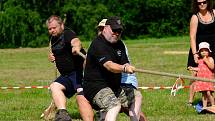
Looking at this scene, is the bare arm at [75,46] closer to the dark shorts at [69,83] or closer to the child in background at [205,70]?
the dark shorts at [69,83]

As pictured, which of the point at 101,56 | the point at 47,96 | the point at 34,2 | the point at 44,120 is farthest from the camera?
the point at 34,2

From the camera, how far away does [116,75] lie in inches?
292

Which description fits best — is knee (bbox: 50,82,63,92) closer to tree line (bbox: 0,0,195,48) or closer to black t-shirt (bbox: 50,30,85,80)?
black t-shirt (bbox: 50,30,85,80)

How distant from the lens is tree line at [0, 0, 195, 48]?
49.7 metres

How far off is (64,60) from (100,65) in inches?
78.7

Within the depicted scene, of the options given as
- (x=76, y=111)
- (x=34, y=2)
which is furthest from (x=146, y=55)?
(x=34, y=2)

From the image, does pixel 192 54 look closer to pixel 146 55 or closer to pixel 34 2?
pixel 146 55

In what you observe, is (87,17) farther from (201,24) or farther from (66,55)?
(66,55)

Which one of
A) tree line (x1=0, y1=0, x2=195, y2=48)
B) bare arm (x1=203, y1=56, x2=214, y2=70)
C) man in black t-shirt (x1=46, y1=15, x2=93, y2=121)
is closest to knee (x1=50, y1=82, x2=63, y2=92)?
man in black t-shirt (x1=46, y1=15, x2=93, y2=121)

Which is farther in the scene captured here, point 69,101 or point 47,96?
point 47,96

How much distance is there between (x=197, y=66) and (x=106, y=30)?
364 cm

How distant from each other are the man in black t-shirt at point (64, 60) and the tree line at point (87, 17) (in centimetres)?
3895

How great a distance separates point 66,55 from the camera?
9.16 metres

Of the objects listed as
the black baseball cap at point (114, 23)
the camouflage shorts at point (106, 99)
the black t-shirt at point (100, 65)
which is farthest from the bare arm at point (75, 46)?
the black baseball cap at point (114, 23)
